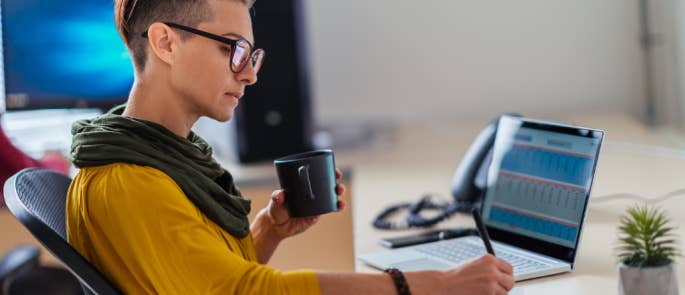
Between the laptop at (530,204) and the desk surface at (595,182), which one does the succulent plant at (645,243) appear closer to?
the desk surface at (595,182)

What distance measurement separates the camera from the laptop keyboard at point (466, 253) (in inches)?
49.1

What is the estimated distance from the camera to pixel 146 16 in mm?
1161

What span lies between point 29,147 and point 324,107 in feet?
3.19

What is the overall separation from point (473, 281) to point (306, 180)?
1.12ft

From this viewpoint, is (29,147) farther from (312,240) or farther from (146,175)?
(146,175)

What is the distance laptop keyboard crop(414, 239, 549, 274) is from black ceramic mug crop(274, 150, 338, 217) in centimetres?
21

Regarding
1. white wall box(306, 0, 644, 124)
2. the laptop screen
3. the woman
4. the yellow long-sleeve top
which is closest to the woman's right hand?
the woman

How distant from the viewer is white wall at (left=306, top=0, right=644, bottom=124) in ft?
9.57

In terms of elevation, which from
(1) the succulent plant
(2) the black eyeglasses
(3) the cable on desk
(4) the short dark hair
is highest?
(4) the short dark hair

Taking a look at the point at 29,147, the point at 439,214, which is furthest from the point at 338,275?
the point at 29,147

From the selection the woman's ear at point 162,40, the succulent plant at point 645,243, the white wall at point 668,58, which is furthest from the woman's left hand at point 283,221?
the white wall at point 668,58

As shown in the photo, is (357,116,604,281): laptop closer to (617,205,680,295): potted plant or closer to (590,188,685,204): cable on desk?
(617,205,680,295): potted plant

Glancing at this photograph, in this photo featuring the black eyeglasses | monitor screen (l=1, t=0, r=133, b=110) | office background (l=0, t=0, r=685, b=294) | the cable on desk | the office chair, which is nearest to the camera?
the office chair

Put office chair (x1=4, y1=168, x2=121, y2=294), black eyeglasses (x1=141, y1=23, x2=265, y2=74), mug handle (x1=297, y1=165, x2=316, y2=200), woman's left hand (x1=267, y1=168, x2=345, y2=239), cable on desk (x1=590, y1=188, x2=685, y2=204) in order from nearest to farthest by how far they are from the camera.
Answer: office chair (x1=4, y1=168, x2=121, y2=294)
black eyeglasses (x1=141, y1=23, x2=265, y2=74)
mug handle (x1=297, y1=165, x2=316, y2=200)
woman's left hand (x1=267, y1=168, x2=345, y2=239)
cable on desk (x1=590, y1=188, x2=685, y2=204)
